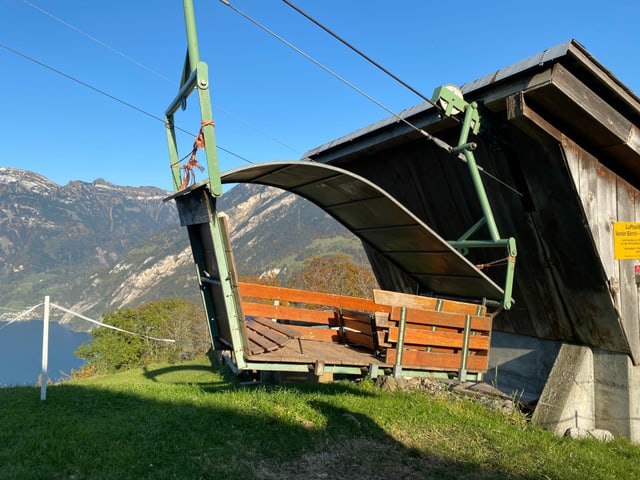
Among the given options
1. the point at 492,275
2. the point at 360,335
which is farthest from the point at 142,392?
the point at 492,275

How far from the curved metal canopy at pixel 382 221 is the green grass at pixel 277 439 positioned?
1974mm

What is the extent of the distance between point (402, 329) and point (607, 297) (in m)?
3.66

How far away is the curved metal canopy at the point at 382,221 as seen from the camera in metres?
5.75

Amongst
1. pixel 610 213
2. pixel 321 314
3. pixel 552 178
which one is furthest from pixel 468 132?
pixel 321 314

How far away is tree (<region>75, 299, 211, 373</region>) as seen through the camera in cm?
3734

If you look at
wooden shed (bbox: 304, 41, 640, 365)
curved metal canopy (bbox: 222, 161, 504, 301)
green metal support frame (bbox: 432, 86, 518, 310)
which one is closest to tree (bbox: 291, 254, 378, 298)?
wooden shed (bbox: 304, 41, 640, 365)

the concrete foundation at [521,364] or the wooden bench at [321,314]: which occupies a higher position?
the wooden bench at [321,314]

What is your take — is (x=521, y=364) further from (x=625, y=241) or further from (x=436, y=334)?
(x=436, y=334)

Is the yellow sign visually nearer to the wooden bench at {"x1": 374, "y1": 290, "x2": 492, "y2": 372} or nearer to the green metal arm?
the wooden bench at {"x1": 374, "y1": 290, "x2": 492, "y2": 372}

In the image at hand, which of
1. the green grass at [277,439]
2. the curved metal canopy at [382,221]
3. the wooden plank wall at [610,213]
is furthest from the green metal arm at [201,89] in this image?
the wooden plank wall at [610,213]

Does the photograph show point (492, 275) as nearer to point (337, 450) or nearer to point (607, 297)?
point (607, 297)

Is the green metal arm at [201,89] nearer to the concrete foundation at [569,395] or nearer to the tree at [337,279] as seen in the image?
the concrete foundation at [569,395]

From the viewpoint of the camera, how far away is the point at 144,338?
41.0 m

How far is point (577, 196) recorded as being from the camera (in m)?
6.66
